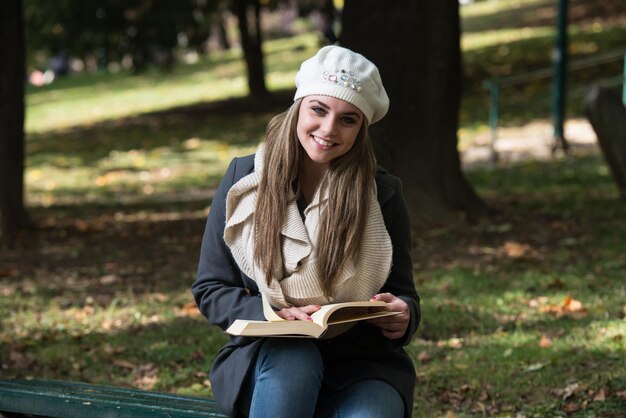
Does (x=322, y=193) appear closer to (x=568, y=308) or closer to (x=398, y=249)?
(x=398, y=249)

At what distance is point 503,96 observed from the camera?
56.6 ft

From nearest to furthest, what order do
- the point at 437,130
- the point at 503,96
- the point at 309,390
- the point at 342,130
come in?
the point at 309,390 → the point at 342,130 → the point at 437,130 → the point at 503,96

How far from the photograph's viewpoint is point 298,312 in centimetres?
330

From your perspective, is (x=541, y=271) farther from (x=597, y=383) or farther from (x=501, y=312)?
(x=597, y=383)

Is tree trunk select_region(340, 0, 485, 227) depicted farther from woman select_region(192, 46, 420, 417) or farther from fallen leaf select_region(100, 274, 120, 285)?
woman select_region(192, 46, 420, 417)

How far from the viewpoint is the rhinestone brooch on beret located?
11.1 ft

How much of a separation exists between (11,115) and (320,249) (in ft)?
23.0

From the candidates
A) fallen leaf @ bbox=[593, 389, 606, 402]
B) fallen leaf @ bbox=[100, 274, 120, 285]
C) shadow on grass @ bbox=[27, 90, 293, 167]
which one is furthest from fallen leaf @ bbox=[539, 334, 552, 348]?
shadow on grass @ bbox=[27, 90, 293, 167]

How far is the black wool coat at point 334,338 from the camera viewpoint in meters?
3.38

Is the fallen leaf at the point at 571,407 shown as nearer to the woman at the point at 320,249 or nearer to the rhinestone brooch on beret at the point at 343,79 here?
the woman at the point at 320,249

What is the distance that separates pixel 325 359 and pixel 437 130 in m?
5.70

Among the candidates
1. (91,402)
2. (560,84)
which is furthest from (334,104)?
(560,84)

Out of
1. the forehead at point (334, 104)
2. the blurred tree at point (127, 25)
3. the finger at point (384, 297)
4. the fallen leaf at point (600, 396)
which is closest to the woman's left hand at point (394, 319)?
the finger at point (384, 297)

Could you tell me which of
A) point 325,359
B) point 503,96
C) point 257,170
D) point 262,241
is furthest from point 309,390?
point 503,96
